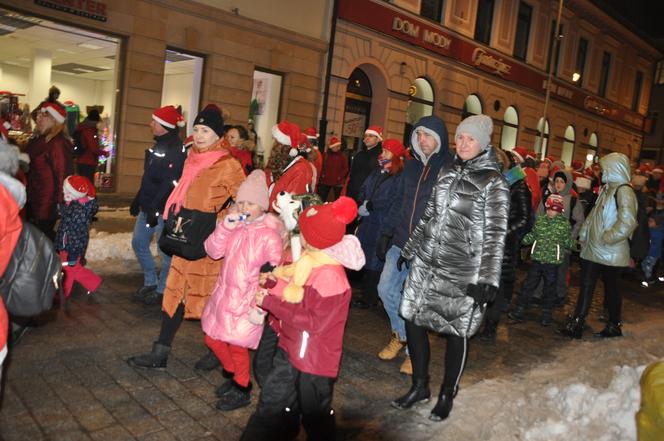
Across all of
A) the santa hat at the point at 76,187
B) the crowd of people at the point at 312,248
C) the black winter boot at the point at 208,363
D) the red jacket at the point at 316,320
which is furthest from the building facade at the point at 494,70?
the red jacket at the point at 316,320

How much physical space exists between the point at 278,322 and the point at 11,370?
80.9 inches

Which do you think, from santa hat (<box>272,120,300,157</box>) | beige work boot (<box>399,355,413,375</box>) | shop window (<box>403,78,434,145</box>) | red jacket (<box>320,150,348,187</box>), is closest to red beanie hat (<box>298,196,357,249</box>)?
beige work boot (<box>399,355,413,375</box>)

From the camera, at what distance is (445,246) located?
13.1 ft

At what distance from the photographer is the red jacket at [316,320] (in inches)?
122

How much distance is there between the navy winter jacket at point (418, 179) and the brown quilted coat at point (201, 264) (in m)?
1.40

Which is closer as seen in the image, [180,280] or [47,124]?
[180,280]

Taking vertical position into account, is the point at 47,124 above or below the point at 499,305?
above

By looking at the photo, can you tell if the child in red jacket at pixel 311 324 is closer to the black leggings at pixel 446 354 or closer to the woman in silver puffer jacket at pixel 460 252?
the woman in silver puffer jacket at pixel 460 252

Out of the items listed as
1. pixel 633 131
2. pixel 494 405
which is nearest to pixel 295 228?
pixel 494 405

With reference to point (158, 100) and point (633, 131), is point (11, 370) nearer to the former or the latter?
point (158, 100)

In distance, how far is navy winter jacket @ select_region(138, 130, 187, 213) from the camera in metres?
5.44

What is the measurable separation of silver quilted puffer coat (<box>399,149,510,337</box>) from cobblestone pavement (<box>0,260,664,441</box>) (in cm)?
77

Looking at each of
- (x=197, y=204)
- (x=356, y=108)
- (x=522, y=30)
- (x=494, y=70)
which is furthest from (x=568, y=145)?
(x=197, y=204)

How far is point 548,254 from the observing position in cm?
706
